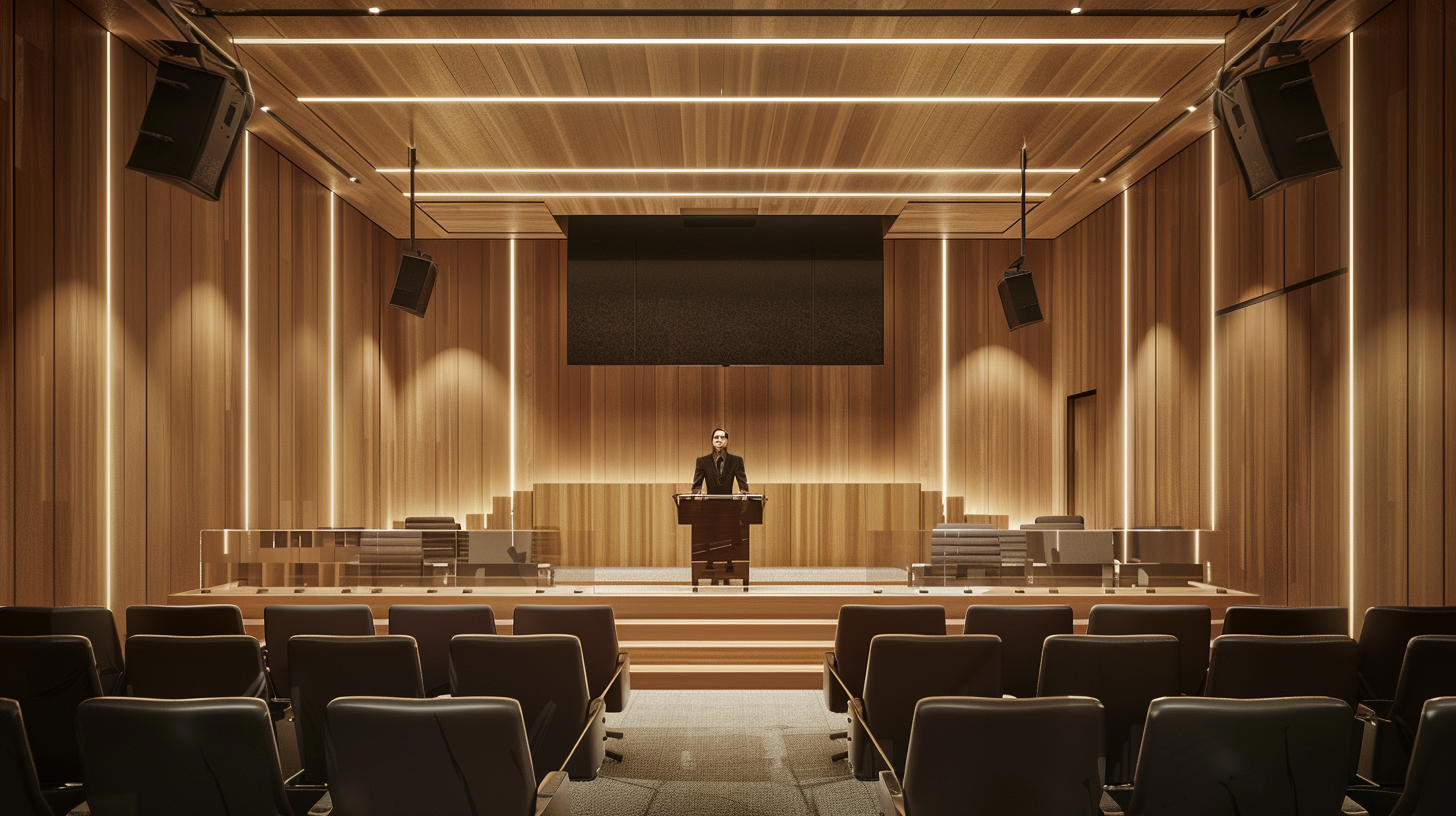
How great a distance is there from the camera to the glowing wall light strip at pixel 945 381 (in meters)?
10.8

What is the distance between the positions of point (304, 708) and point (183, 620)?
1258 mm

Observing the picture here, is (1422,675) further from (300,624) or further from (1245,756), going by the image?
(300,624)

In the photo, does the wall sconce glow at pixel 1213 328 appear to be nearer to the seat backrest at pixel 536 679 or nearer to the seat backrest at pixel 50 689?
the seat backrest at pixel 536 679

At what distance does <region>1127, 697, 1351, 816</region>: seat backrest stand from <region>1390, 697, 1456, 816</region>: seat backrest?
14cm

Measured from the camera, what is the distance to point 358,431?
9484 millimetres

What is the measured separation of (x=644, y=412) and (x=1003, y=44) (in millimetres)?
6382

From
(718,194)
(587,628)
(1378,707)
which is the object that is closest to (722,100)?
(718,194)

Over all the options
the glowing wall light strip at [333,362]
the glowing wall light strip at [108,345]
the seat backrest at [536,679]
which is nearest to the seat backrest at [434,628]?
the seat backrest at [536,679]

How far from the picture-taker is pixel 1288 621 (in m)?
3.89

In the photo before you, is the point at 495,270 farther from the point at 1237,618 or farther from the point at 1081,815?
the point at 1081,815

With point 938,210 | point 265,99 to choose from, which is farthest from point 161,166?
point 938,210

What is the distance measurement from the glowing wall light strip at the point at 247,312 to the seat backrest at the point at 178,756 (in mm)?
5325

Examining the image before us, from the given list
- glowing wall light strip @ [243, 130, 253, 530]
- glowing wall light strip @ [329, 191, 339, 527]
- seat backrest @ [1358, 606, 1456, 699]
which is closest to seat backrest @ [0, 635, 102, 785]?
glowing wall light strip @ [243, 130, 253, 530]

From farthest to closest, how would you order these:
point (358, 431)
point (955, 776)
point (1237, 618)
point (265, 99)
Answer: point (358, 431) → point (265, 99) → point (1237, 618) → point (955, 776)
